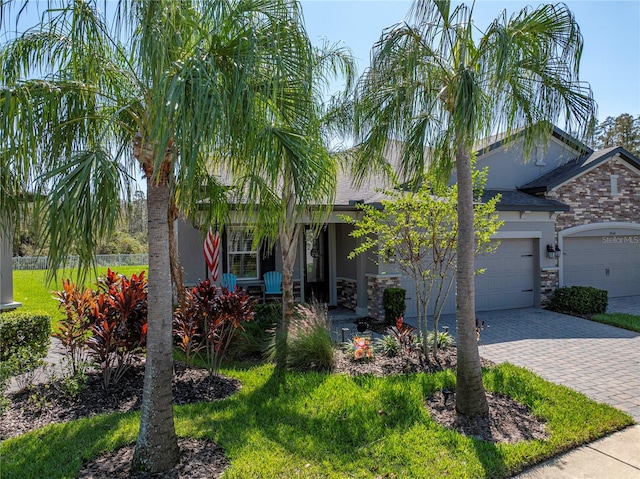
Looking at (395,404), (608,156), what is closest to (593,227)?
(608,156)

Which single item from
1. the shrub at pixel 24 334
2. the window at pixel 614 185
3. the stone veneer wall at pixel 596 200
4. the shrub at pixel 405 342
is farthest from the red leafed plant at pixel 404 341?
the window at pixel 614 185

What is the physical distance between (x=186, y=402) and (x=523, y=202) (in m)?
10.5

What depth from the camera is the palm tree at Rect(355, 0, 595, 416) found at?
15.5 feet

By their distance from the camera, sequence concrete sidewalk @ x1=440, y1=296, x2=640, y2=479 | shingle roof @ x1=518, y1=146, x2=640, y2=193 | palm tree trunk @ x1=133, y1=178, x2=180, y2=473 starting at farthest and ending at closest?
1. shingle roof @ x1=518, y1=146, x2=640, y2=193
2. concrete sidewalk @ x1=440, y1=296, x2=640, y2=479
3. palm tree trunk @ x1=133, y1=178, x2=180, y2=473

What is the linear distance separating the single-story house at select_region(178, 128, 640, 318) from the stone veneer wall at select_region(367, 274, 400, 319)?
0.03 meters

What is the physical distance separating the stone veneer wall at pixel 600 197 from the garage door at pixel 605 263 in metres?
0.75

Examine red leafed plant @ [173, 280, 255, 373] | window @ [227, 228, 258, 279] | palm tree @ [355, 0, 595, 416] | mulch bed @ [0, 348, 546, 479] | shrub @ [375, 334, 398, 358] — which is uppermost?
palm tree @ [355, 0, 595, 416]

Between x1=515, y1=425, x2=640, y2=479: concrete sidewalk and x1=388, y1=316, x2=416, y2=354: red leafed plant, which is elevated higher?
x1=388, y1=316, x2=416, y2=354: red leafed plant

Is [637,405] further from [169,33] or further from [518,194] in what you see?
[518,194]

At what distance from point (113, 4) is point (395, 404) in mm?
5095

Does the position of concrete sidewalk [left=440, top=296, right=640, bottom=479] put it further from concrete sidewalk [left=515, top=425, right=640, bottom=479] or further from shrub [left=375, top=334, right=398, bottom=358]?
shrub [left=375, top=334, right=398, bottom=358]

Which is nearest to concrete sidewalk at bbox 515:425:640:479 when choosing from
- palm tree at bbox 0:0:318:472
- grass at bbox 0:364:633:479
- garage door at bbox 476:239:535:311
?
grass at bbox 0:364:633:479

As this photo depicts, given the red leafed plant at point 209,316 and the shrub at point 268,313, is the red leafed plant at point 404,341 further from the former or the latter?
the shrub at point 268,313

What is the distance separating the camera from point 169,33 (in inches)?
121
